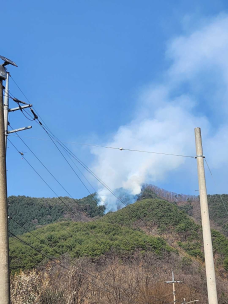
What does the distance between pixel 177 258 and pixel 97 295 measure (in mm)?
19959

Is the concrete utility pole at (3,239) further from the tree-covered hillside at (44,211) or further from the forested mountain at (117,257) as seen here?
the tree-covered hillside at (44,211)

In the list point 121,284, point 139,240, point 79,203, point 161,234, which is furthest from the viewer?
point 79,203

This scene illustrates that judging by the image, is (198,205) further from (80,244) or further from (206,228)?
(206,228)

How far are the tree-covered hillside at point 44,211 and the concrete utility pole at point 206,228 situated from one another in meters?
73.1

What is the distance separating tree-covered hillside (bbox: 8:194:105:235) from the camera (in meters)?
86.8

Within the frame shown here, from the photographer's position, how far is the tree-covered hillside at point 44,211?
86.8 meters

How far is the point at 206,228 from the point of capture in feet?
26.7

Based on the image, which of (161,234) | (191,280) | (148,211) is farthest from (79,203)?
(191,280)

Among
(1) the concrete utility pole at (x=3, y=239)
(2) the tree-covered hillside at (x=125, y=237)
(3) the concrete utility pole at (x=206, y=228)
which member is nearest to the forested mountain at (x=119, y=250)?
(2) the tree-covered hillside at (x=125, y=237)

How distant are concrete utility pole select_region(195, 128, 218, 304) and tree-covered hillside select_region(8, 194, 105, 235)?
240 feet

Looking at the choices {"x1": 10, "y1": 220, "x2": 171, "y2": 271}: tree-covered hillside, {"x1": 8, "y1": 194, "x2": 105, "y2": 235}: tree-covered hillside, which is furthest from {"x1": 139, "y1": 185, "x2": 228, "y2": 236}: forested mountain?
{"x1": 8, "y1": 194, "x2": 105, "y2": 235}: tree-covered hillside

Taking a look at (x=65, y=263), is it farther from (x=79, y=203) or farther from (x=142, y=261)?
(x=79, y=203)

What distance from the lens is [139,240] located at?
153 feet

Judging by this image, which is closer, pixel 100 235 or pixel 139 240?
pixel 139 240
